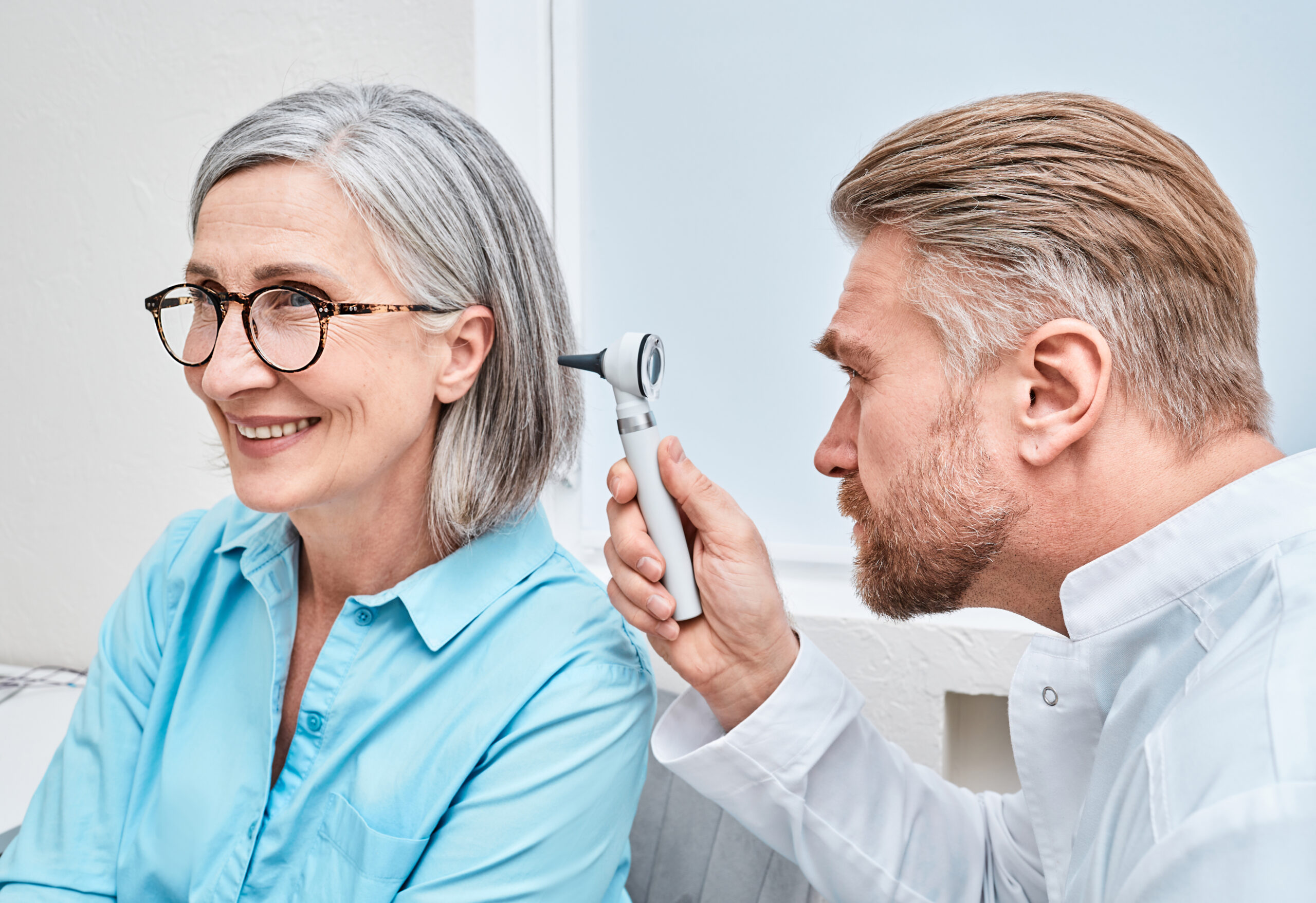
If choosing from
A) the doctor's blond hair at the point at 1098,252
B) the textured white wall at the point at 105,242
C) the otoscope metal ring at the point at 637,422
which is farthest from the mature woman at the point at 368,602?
the textured white wall at the point at 105,242

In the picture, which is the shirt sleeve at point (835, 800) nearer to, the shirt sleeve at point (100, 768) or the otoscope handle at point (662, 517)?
the otoscope handle at point (662, 517)

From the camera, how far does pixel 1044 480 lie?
844 mm

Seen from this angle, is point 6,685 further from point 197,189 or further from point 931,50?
point 931,50

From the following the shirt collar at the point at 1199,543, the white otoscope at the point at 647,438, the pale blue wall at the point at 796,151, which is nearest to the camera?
the shirt collar at the point at 1199,543

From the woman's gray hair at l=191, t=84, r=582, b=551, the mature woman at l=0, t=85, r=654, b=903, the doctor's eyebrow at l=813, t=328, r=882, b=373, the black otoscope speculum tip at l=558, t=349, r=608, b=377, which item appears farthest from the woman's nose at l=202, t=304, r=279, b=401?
the doctor's eyebrow at l=813, t=328, r=882, b=373

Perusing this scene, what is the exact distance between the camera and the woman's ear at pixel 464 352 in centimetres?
102

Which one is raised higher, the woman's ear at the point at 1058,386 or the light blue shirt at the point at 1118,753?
the woman's ear at the point at 1058,386

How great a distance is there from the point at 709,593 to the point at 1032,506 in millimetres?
342

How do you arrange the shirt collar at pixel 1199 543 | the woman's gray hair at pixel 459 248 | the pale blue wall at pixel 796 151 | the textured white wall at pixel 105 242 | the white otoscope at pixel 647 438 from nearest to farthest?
1. the shirt collar at pixel 1199 543
2. the white otoscope at pixel 647 438
3. the woman's gray hair at pixel 459 248
4. the pale blue wall at pixel 796 151
5. the textured white wall at pixel 105 242

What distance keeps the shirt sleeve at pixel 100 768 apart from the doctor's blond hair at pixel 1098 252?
1.03 metres

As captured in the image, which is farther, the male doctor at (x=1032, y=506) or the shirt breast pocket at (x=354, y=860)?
the shirt breast pocket at (x=354, y=860)

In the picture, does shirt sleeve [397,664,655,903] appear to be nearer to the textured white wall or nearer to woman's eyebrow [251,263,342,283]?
woman's eyebrow [251,263,342,283]

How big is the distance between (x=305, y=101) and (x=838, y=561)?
1155 mm

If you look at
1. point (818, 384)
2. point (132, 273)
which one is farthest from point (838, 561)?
point (132, 273)
